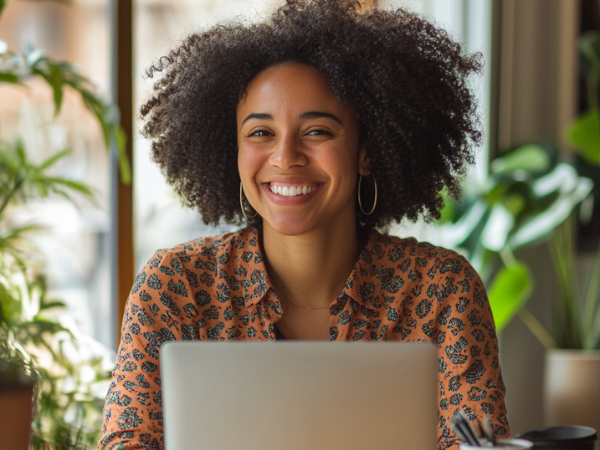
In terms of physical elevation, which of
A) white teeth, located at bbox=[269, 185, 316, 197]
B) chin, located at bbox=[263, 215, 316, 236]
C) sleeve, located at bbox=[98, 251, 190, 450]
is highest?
white teeth, located at bbox=[269, 185, 316, 197]

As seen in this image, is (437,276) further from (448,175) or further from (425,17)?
(425,17)

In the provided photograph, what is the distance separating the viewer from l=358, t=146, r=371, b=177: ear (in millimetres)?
1777

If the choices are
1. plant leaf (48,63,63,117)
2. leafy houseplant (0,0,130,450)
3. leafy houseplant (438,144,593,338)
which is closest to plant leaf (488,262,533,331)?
leafy houseplant (438,144,593,338)

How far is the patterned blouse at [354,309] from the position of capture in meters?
1.56

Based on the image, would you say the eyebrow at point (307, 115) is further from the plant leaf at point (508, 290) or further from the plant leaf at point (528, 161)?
the plant leaf at point (528, 161)

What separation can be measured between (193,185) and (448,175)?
0.65 m

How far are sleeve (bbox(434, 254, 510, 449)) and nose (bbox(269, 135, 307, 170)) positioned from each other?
0.41m

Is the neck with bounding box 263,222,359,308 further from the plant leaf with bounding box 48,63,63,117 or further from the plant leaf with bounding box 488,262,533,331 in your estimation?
the plant leaf with bounding box 488,262,533,331

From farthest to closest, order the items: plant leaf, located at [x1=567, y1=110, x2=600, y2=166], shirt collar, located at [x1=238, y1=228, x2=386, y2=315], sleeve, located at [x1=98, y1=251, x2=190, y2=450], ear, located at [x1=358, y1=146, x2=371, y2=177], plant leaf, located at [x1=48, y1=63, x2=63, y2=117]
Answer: plant leaf, located at [x1=567, y1=110, x2=600, y2=166], plant leaf, located at [x1=48, y1=63, x2=63, y2=117], ear, located at [x1=358, y1=146, x2=371, y2=177], shirt collar, located at [x1=238, y1=228, x2=386, y2=315], sleeve, located at [x1=98, y1=251, x2=190, y2=450]

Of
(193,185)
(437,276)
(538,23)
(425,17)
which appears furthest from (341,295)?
(538,23)

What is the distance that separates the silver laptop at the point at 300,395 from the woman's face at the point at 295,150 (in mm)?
695

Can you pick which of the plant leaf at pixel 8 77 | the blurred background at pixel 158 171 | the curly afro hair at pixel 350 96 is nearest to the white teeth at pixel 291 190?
the curly afro hair at pixel 350 96

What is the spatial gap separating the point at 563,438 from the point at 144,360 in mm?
Answer: 859

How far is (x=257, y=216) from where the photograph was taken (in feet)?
6.16
